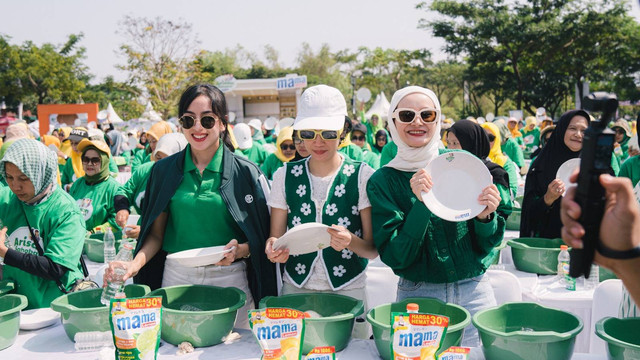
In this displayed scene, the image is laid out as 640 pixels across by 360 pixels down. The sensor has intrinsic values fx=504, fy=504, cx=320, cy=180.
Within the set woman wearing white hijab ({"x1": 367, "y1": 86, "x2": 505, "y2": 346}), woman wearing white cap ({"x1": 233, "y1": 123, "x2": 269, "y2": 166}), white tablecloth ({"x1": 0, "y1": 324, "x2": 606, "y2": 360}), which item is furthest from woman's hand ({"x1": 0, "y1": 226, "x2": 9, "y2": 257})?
woman wearing white cap ({"x1": 233, "y1": 123, "x2": 269, "y2": 166})

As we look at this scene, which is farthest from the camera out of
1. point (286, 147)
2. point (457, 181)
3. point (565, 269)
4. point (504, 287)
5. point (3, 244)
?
point (286, 147)

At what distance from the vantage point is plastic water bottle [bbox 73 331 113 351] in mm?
1953

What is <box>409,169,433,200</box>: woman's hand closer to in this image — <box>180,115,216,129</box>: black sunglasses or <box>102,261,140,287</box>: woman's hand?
<box>180,115,216,129</box>: black sunglasses

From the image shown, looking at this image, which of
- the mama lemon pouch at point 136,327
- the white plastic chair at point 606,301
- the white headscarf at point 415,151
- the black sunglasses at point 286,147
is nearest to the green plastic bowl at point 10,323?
the mama lemon pouch at point 136,327

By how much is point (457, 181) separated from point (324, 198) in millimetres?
595

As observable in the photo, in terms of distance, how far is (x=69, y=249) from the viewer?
2.43m

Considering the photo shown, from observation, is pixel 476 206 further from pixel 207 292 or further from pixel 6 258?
pixel 6 258

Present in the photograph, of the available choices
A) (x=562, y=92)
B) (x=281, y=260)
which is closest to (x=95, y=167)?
(x=281, y=260)

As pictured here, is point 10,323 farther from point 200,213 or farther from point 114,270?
point 200,213

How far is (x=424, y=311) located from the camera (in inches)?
76.0

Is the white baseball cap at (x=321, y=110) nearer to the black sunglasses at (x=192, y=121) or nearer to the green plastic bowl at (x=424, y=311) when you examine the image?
the black sunglasses at (x=192, y=121)

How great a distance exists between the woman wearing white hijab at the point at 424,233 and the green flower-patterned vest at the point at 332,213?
0.54 feet

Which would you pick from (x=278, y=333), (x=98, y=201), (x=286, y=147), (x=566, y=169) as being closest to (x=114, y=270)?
(x=278, y=333)

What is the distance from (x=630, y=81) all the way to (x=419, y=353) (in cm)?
3249
